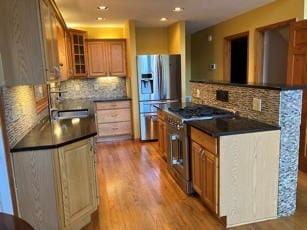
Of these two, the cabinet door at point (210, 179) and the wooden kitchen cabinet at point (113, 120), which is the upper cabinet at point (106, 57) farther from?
the cabinet door at point (210, 179)

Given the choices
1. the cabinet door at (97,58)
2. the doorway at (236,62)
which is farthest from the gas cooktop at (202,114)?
the cabinet door at (97,58)

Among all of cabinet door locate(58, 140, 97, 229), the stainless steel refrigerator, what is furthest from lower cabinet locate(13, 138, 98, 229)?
the stainless steel refrigerator

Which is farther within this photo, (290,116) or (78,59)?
(78,59)

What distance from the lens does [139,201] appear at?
2848 mm

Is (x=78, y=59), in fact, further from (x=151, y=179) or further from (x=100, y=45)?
(x=151, y=179)

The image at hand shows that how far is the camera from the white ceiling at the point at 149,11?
374 cm

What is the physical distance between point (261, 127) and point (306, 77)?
147cm

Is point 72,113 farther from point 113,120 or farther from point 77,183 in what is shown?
point 77,183

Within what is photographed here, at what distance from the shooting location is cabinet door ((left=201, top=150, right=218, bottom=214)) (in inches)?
89.5

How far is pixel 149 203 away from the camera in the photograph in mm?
2799

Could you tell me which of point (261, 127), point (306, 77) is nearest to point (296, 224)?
point (261, 127)

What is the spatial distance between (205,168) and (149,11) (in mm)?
2950

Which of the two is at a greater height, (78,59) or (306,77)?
(78,59)

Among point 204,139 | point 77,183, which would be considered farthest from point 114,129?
point 204,139
